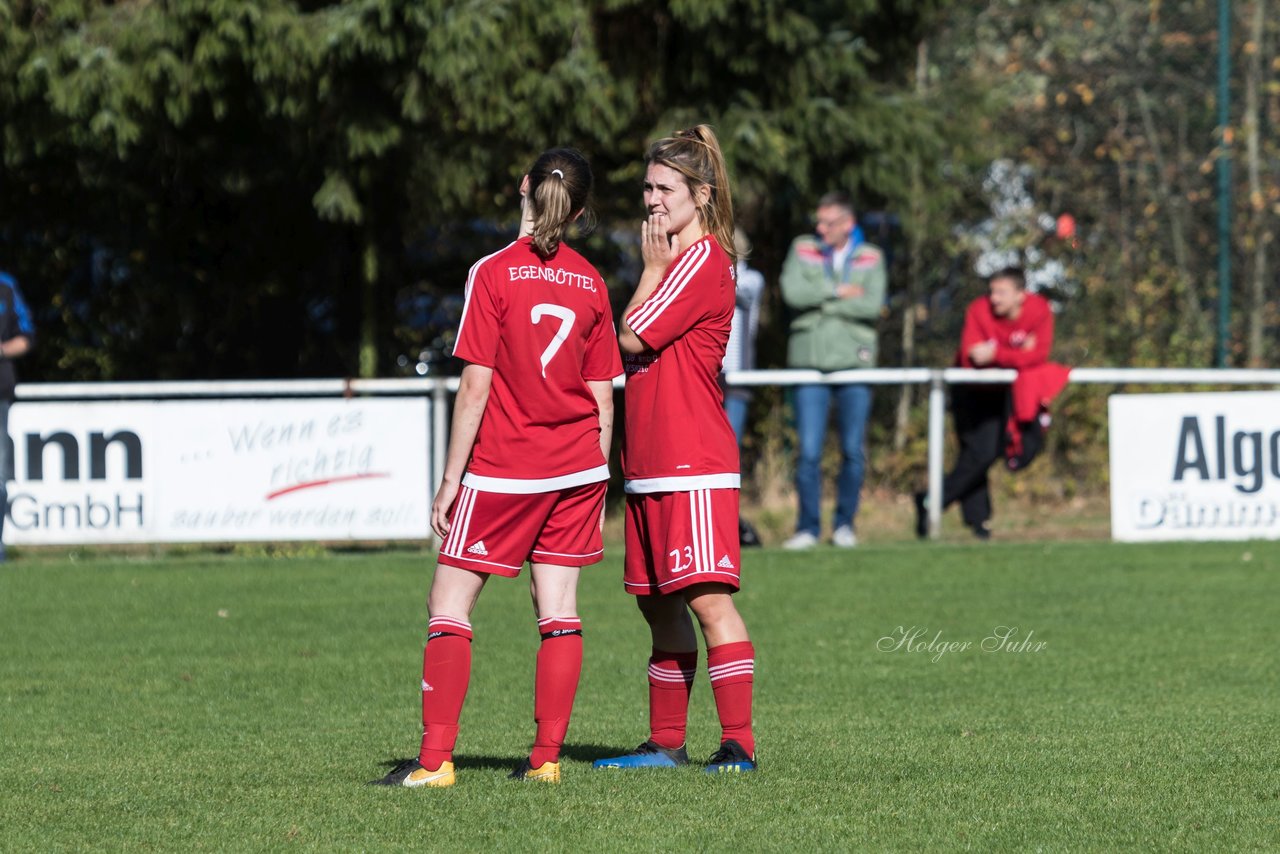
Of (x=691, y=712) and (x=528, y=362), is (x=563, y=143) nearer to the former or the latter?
(x=691, y=712)

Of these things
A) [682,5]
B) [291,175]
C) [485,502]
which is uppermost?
[682,5]

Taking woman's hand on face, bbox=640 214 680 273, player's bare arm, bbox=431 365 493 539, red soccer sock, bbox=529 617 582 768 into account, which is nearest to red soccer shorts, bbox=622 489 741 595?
red soccer sock, bbox=529 617 582 768

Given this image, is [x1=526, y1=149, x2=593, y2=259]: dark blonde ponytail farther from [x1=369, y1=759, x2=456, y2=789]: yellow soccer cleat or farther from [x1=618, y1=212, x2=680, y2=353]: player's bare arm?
[x1=369, y1=759, x2=456, y2=789]: yellow soccer cleat

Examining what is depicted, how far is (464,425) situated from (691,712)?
2.26m

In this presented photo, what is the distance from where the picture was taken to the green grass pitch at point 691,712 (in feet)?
16.3

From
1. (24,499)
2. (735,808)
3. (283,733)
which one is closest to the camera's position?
(735,808)

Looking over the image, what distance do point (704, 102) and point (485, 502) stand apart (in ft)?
31.1

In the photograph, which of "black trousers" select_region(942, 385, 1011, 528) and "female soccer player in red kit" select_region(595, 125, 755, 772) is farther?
"black trousers" select_region(942, 385, 1011, 528)

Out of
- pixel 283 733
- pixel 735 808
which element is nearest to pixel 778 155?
pixel 283 733

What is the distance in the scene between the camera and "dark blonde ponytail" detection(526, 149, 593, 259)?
5.39 meters

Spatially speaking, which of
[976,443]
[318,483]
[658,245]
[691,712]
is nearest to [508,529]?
[658,245]

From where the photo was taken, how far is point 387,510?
12.4 metres

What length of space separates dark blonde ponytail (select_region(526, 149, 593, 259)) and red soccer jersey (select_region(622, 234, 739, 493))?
0.33 m

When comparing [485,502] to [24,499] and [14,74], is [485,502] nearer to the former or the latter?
[24,499]
